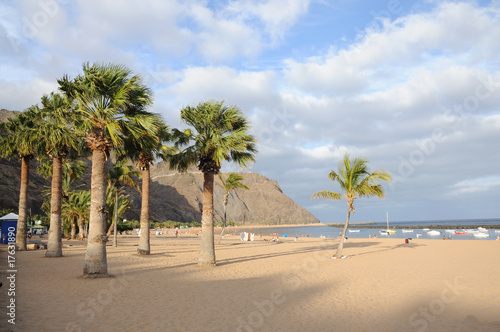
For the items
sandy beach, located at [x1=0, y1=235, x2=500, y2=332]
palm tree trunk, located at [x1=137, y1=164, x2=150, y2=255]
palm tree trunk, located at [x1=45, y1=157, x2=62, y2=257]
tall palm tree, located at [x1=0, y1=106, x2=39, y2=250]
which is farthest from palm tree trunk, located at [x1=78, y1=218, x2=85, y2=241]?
sandy beach, located at [x1=0, y1=235, x2=500, y2=332]

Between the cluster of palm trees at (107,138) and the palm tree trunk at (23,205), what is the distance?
6 centimetres

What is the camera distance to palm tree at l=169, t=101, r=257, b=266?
53.6 feet

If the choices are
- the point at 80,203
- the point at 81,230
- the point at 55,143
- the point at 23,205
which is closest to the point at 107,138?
the point at 55,143

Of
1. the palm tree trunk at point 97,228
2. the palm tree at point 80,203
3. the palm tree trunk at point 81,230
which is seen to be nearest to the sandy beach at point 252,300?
the palm tree trunk at point 97,228

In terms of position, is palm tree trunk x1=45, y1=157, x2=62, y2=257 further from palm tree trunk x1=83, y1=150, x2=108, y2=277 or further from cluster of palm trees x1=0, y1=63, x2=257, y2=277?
palm tree trunk x1=83, y1=150, x2=108, y2=277

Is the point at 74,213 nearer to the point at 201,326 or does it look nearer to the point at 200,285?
the point at 200,285

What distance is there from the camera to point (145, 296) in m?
10.1

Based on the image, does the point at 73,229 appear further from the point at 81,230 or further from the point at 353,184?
the point at 353,184

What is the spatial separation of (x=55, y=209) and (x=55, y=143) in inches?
150

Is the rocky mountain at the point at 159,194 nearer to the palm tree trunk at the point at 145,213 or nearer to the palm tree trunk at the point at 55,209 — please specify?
the palm tree trunk at the point at 145,213

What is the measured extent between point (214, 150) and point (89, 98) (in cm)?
613

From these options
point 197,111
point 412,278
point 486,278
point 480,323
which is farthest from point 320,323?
point 197,111

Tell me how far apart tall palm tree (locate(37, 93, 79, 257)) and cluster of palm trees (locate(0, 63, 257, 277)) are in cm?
5

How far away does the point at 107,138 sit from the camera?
43.1 ft
